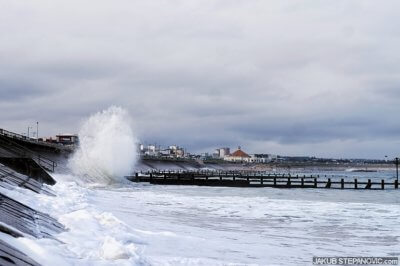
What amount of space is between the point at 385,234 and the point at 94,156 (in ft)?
158

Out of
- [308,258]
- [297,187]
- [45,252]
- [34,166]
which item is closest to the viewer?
[45,252]

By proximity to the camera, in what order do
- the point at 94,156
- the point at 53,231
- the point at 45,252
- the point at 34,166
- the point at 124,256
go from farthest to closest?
the point at 94,156
the point at 34,166
the point at 53,231
the point at 124,256
the point at 45,252

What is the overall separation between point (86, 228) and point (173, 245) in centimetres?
205

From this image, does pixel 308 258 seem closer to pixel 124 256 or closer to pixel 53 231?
pixel 124 256

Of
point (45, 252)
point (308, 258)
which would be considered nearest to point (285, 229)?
point (308, 258)

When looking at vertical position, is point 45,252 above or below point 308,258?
above

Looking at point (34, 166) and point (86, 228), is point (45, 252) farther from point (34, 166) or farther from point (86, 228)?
point (34, 166)

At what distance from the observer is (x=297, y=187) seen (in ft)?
172

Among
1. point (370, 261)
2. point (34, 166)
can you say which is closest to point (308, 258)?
point (370, 261)

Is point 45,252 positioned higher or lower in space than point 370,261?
higher

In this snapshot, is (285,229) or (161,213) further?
(161,213)

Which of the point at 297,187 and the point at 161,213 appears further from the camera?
the point at 297,187

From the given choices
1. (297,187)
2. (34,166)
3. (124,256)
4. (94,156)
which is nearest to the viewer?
(124,256)

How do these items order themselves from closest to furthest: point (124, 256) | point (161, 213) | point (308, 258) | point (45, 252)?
point (45, 252) < point (124, 256) < point (308, 258) < point (161, 213)
